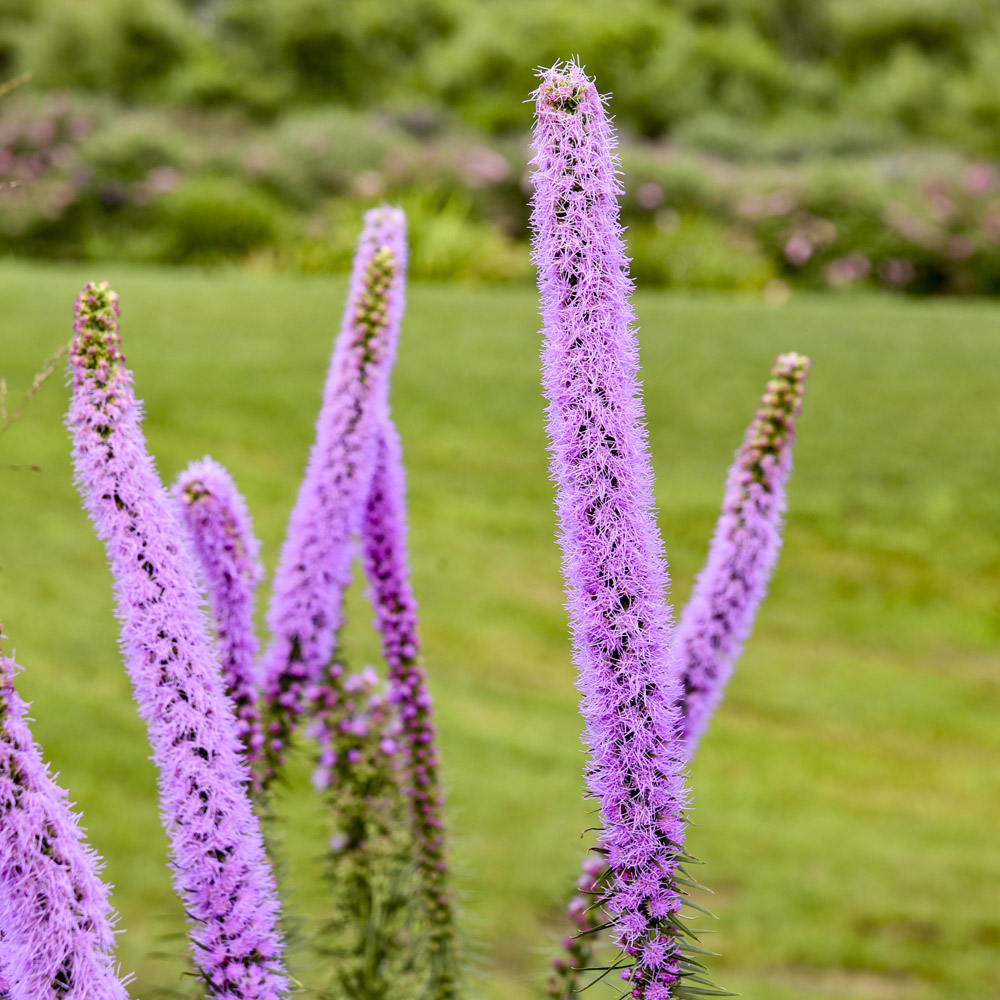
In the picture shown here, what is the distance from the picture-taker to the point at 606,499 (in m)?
1.41

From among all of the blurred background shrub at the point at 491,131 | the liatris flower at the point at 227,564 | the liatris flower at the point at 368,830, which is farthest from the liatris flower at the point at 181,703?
the blurred background shrub at the point at 491,131

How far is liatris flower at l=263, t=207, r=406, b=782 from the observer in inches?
90.7

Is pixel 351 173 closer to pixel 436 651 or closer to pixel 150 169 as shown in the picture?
pixel 150 169

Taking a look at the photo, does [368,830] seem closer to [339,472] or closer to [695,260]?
[339,472]

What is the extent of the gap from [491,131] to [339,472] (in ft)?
98.5

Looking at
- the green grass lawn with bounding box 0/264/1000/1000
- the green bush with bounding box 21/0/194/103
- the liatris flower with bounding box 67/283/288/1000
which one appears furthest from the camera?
the green bush with bounding box 21/0/194/103

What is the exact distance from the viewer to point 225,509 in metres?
2.27

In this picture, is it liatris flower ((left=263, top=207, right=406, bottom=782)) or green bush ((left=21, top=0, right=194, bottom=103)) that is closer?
liatris flower ((left=263, top=207, right=406, bottom=782))

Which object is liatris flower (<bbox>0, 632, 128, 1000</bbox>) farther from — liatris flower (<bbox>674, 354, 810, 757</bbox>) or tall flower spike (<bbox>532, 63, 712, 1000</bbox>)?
liatris flower (<bbox>674, 354, 810, 757</bbox>)

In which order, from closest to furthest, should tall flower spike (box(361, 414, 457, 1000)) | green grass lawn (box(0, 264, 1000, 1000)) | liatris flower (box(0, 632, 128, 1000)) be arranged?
liatris flower (box(0, 632, 128, 1000)) < tall flower spike (box(361, 414, 457, 1000)) < green grass lawn (box(0, 264, 1000, 1000))

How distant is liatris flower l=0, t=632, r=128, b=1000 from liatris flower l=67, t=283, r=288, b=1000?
0.49 ft

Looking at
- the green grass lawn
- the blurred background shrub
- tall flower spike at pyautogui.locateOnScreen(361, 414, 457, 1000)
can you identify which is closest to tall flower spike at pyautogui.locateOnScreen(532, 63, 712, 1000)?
tall flower spike at pyautogui.locateOnScreen(361, 414, 457, 1000)

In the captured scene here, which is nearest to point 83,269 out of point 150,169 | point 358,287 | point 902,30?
point 150,169

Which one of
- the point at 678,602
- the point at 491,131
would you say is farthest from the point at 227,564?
the point at 491,131
